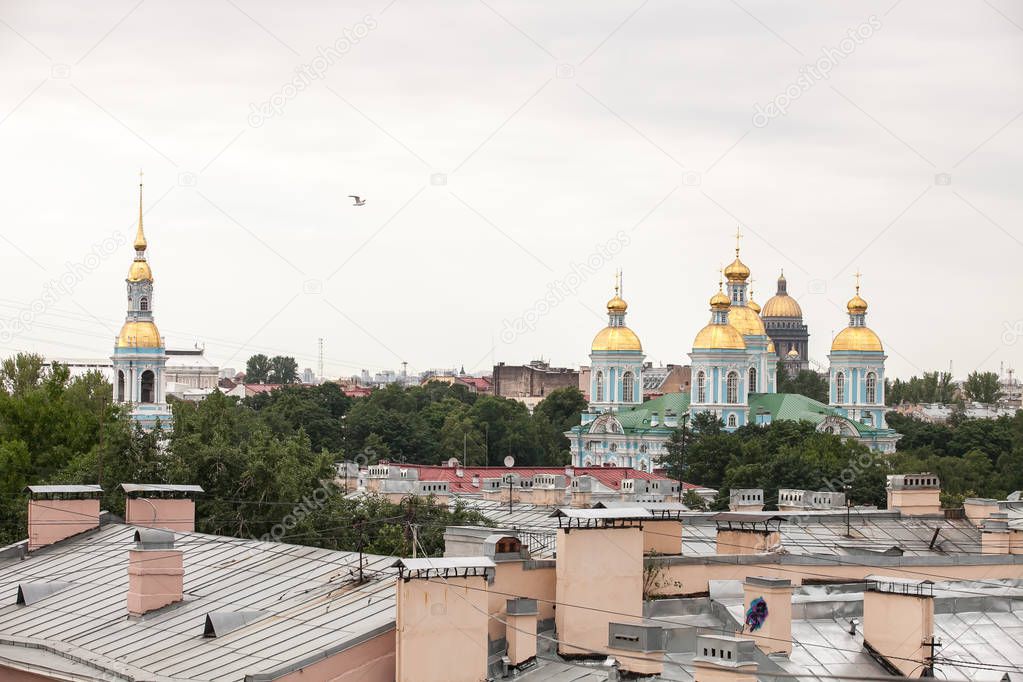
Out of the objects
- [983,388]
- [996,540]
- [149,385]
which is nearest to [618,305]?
[149,385]

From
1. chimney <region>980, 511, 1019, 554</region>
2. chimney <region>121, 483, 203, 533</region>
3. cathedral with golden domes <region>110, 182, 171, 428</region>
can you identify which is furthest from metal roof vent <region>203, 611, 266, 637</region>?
cathedral with golden domes <region>110, 182, 171, 428</region>

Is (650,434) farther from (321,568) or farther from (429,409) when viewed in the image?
(321,568)

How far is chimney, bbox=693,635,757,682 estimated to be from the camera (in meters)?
14.4

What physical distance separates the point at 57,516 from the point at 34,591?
283cm

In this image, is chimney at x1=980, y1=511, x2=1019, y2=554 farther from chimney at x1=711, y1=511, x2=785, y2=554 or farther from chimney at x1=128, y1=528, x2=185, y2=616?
chimney at x1=128, y1=528, x2=185, y2=616

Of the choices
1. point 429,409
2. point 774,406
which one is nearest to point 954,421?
point 774,406

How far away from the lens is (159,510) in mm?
24016

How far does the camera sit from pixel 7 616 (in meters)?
20.7

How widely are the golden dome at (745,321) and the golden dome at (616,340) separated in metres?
5.43

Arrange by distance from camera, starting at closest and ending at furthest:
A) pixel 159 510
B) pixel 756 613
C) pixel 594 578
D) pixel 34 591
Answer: pixel 594 578
pixel 756 613
pixel 34 591
pixel 159 510

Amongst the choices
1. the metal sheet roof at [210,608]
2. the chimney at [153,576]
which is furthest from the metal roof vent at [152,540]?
the metal sheet roof at [210,608]

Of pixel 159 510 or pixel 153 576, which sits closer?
pixel 153 576

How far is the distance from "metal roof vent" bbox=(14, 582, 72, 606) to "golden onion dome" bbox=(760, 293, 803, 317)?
152572 mm

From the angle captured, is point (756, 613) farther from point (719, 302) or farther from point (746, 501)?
point (719, 302)
